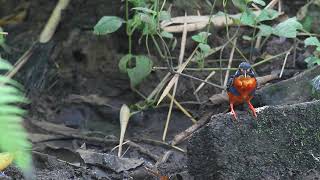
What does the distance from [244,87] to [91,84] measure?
6.43ft

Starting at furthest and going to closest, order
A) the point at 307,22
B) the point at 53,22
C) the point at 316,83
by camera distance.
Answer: the point at 53,22 < the point at 307,22 < the point at 316,83

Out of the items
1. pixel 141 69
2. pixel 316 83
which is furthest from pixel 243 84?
pixel 141 69

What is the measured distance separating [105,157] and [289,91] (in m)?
1.36

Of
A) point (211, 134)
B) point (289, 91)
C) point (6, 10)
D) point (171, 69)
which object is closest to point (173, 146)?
point (171, 69)

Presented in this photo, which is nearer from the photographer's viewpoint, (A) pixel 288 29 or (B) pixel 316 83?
(B) pixel 316 83

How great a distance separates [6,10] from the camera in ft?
19.0

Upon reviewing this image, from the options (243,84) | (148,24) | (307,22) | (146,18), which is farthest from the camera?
(307,22)

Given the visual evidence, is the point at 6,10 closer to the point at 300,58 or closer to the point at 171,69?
the point at 171,69

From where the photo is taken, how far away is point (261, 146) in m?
3.28

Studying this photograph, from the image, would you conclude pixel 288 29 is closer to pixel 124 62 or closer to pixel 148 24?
pixel 148 24

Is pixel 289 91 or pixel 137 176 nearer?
pixel 137 176

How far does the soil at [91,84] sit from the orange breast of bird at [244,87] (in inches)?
32.5

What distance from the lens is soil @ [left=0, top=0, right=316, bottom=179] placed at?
4660mm

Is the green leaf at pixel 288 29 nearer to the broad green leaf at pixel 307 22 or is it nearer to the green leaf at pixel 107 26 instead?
the broad green leaf at pixel 307 22
